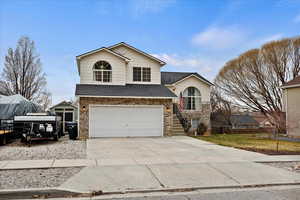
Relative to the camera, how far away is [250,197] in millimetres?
5125

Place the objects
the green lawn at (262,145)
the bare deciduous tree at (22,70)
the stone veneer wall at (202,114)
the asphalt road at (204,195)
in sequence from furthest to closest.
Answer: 1. the bare deciduous tree at (22,70)
2. the stone veneer wall at (202,114)
3. the green lawn at (262,145)
4. the asphalt road at (204,195)

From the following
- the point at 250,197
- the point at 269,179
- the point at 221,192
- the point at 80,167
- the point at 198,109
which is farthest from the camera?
the point at 198,109

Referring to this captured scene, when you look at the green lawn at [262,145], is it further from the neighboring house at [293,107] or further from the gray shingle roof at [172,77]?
the gray shingle roof at [172,77]

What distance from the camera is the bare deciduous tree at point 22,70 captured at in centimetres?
2638

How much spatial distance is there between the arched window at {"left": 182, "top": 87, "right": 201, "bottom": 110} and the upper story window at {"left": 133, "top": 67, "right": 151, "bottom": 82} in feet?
14.3

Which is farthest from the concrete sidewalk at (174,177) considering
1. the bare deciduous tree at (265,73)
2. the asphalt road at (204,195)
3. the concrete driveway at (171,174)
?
the bare deciduous tree at (265,73)

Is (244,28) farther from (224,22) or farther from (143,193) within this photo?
(143,193)

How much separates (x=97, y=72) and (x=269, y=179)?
46.0ft

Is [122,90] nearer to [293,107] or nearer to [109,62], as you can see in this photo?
[109,62]

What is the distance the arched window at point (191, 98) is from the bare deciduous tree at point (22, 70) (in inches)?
670

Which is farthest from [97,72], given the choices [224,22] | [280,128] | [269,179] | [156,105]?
[280,128]

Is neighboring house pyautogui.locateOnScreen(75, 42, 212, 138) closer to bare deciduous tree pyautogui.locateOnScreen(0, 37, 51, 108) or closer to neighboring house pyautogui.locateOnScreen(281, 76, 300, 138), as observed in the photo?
neighboring house pyautogui.locateOnScreen(281, 76, 300, 138)

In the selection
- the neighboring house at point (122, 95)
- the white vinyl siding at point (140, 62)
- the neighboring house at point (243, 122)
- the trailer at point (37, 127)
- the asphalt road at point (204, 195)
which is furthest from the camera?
the neighboring house at point (243, 122)

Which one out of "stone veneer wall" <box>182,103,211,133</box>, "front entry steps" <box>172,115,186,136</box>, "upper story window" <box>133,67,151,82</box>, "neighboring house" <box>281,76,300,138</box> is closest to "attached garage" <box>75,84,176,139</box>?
"front entry steps" <box>172,115,186,136</box>
